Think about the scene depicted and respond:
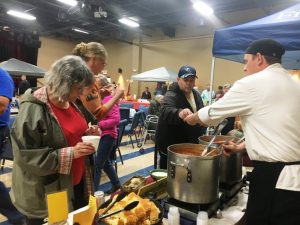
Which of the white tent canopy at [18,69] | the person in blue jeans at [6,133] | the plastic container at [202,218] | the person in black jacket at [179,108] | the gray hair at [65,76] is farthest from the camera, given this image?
the white tent canopy at [18,69]

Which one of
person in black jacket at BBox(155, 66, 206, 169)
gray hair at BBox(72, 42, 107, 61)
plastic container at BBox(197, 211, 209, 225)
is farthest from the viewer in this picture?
person in black jacket at BBox(155, 66, 206, 169)

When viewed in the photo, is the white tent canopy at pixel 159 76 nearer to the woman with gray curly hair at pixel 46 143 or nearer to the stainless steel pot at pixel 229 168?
the stainless steel pot at pixel 229 168

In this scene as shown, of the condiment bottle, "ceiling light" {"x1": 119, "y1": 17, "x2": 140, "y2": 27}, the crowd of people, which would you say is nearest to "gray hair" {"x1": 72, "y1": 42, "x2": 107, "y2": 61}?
the crowd of people

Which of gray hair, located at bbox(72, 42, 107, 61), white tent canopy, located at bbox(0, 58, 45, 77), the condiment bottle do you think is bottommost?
the condiment bottle

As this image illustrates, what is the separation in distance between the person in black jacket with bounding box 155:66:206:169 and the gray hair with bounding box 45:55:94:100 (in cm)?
97

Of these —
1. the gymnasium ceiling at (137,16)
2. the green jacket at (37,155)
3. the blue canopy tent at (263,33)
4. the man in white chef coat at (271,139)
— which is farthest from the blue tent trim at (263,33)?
the gymnasium ceiling at (137,16)

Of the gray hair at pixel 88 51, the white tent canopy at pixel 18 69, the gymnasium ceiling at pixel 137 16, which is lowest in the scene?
the gray hair at pixel 88 51

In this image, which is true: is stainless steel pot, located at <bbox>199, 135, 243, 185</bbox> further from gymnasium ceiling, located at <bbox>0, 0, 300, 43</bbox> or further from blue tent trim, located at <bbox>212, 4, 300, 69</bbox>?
gymnasium ceiling, located at <bbox>0, 0, 300, 43</bbox>

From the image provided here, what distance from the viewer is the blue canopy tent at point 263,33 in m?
2.00

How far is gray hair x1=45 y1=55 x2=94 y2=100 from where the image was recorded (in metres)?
1.19

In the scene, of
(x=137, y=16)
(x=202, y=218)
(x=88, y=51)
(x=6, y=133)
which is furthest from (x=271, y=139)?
(x=137, y=16)

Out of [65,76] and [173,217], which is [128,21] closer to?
[65,76]

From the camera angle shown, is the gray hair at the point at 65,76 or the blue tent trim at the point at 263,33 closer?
the gray hair at the point at 65,76

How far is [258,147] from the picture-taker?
4.14ft
